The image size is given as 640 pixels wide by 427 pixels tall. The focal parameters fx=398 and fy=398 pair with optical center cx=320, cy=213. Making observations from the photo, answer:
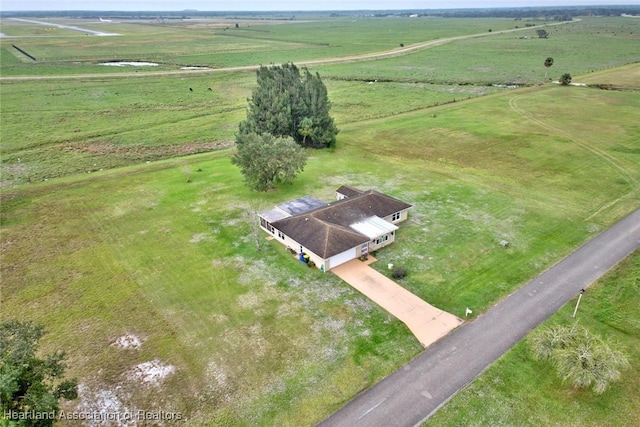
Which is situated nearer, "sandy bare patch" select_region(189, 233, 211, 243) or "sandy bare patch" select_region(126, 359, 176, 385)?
"sandy bare patch" select_region(126, 359, 176, 385)

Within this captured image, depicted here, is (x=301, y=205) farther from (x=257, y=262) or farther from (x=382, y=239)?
(x=382, y=239)

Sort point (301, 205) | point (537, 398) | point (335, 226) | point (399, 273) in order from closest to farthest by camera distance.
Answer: point (537, 398) → point (399, 273) → point (335, 226) → point (301, 205)

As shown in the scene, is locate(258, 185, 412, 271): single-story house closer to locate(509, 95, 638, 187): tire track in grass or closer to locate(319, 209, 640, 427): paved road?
locate(319, 209, 640, 427): paved road

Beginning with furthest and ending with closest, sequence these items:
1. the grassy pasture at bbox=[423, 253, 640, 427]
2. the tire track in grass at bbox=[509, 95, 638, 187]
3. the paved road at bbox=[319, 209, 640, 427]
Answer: the tire track in grass at bbox=[509, 95, 638, 187], the paved road at bbox=[319, 209, 640, 427], the grassy pasture at bbox=[423, 253, 640, 427]

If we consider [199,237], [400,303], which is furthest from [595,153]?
[199,237]

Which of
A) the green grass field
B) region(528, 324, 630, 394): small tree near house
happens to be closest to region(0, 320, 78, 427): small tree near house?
the green grass field

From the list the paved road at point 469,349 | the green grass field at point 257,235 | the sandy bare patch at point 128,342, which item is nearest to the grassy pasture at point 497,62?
the green grass field at point 257,235

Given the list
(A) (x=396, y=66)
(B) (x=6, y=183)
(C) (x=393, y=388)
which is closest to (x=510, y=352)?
(C) (x=393, y=388)
